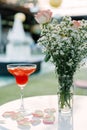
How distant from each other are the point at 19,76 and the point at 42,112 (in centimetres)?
39

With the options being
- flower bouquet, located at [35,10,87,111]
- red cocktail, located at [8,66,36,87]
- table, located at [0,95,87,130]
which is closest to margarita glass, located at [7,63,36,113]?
red cocktail, located at [8,66,36,87]

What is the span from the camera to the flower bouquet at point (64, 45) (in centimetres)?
144

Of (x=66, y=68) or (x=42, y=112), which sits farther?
(x=42, y=112)

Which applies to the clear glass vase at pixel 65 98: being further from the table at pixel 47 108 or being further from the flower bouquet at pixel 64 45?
the table at pixel 47 108

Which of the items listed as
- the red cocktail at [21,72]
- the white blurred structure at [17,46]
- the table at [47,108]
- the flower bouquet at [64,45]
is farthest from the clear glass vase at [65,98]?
the white blurred structure at [17,46]

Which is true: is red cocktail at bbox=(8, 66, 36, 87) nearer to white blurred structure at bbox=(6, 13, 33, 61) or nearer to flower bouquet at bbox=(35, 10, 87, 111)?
flower bouquet at bbox=(35, 10, 87, 111)

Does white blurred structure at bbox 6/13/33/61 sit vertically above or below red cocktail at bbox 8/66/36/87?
below

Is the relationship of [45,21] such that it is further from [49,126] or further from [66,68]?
[49,126]

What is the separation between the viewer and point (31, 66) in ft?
6.94

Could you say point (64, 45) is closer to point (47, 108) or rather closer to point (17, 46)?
point (47, 108)

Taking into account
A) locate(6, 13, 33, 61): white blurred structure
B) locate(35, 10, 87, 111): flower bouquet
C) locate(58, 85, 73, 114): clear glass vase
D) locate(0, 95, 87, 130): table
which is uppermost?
locate(35, 10, 87, 111): flower bouquet

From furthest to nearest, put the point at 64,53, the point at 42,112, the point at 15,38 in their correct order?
the point at 15,38 < the point at 42,112 < the point at 64,53

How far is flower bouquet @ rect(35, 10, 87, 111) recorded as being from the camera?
1441mm

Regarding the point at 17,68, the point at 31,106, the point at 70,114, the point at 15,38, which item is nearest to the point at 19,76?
the point at 17,68
